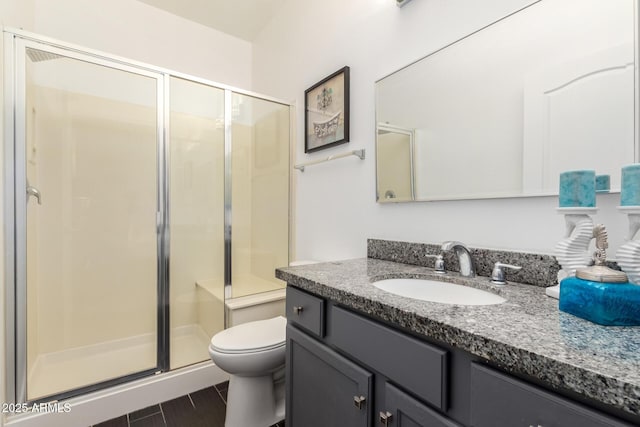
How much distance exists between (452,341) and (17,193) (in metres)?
2.02

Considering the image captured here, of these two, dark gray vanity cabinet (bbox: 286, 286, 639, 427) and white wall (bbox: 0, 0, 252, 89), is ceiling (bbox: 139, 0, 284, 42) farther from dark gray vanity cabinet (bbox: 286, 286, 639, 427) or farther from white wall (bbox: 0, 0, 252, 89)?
dark gray vanity cabinet (bbox: 286, 286, 639, 427)

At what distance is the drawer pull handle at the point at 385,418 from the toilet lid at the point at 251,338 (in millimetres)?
799

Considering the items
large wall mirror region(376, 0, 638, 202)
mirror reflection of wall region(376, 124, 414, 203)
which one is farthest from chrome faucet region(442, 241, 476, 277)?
mirror reflection of wall region(376, 124, 414, 203)

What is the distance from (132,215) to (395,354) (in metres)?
2.19

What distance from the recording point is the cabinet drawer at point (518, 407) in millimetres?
433

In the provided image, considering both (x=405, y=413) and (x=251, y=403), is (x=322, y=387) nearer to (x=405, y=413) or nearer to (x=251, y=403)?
(x=405, y=413)

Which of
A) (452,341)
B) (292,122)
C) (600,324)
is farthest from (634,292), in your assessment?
(292,122)

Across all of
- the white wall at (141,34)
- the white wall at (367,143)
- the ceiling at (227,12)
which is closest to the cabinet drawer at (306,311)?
the white wall at (367,143)

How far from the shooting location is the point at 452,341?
0.59m

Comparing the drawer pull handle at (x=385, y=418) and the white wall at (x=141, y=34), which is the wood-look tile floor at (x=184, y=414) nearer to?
the drawer pull handle at (x=385, y=418)

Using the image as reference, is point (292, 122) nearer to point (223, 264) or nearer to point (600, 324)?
point (223, 264)

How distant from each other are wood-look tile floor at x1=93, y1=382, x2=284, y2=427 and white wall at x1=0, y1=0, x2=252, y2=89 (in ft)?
7.31

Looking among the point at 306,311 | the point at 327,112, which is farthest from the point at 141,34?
the point at 306,311

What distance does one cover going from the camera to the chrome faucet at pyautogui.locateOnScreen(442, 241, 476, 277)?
41.8 inches
